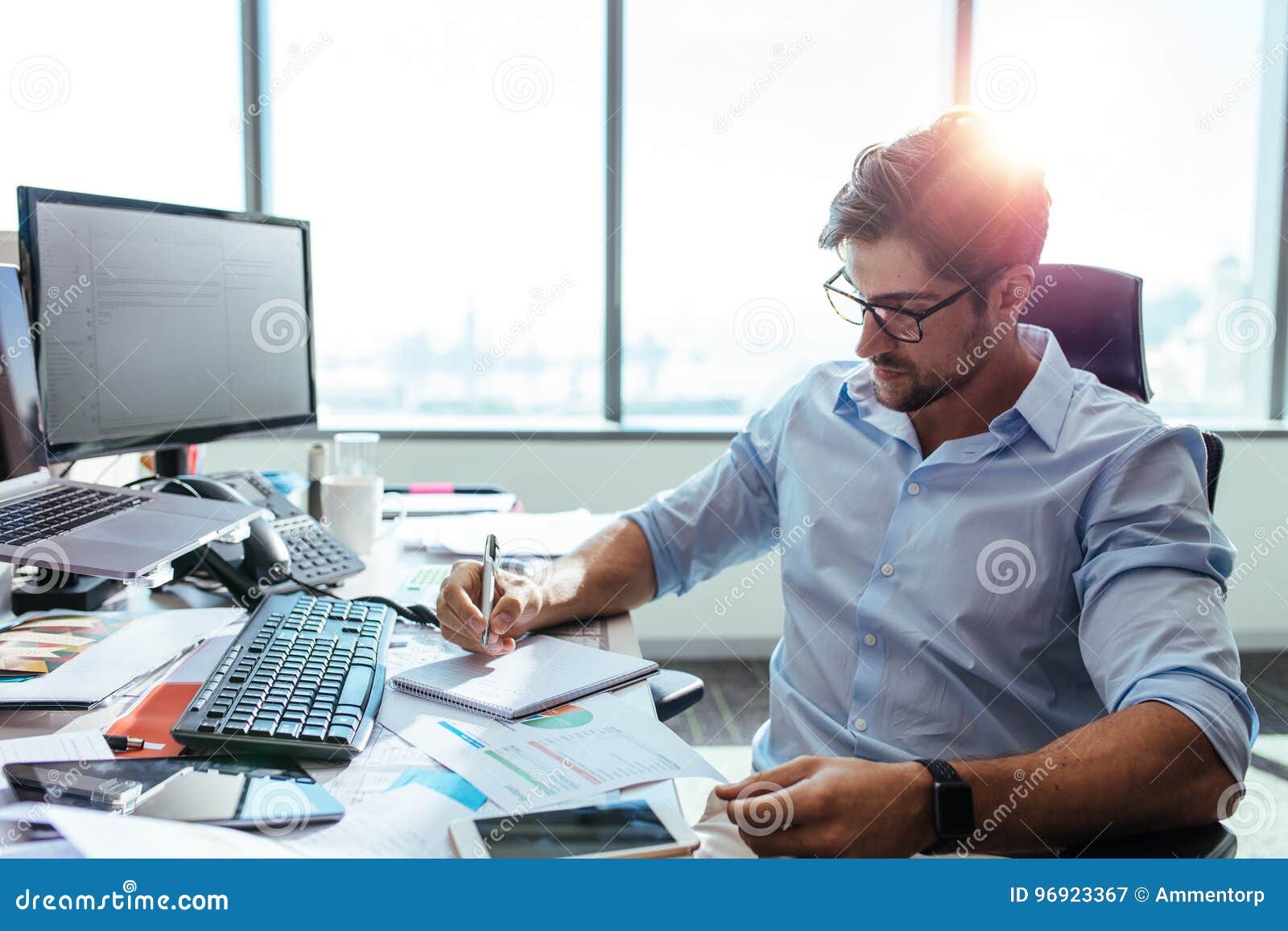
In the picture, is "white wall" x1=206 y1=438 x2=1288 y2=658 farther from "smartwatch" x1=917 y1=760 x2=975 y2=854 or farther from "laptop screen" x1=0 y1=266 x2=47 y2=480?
Answer: "smartwatch" x1=917 y1=760 x2=975 y2=854

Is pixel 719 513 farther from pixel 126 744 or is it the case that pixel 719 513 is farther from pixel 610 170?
pixel 610 170

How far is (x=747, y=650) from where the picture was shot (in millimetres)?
3240

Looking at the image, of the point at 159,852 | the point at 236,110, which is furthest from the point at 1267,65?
the point at 159,852

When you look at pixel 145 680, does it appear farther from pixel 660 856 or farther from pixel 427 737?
pixel 660 856

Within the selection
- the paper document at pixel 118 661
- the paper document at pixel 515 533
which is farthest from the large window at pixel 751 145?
the paper document at pixel 118 661

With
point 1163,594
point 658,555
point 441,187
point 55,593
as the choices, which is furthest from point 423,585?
point 441,187

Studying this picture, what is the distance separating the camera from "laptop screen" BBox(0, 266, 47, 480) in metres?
1.14

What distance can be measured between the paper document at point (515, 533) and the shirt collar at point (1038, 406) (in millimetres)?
457

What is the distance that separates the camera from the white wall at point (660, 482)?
10.2ft

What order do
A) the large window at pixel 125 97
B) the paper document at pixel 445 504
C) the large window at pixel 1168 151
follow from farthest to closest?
the large window at pixel 1168 151
the large window at pixel 125 97
the paper document at pixel 445 504

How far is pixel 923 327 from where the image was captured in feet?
4.09

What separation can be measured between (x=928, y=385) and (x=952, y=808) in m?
0.59

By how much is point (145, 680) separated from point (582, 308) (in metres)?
2.35

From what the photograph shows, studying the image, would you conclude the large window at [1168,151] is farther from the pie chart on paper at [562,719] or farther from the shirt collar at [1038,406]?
the pie chart on paper at [562,719]
